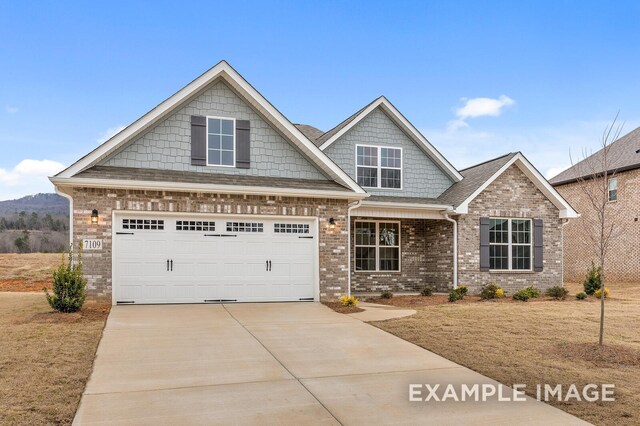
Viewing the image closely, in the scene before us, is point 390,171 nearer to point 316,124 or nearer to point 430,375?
point 316,124

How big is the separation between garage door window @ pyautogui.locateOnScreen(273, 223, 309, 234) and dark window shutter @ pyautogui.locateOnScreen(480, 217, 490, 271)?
6.52 meters

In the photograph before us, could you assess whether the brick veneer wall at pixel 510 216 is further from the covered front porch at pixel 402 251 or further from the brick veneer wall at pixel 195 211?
the brick veneer wall at pixel 195 211

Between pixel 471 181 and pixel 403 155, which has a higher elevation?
pixel 403 155

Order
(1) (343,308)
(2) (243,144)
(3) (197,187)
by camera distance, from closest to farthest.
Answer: (3) (197,187), (1) (343,308), (2) (243,144)

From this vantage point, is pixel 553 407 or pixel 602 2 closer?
pixel 553 407

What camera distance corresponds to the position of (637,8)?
16922 mm

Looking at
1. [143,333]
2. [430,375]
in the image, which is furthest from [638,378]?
[143,333]

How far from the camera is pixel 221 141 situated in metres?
13.4

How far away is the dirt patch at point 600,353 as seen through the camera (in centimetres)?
674

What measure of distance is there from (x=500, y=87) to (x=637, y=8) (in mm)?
6071

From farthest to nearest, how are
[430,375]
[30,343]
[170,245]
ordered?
[170,245] → [30,343] → [430,375]

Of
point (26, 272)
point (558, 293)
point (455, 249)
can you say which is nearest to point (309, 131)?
point (455, 249)

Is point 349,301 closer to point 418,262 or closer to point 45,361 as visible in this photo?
point 418,262

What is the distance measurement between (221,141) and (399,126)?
279 inches
